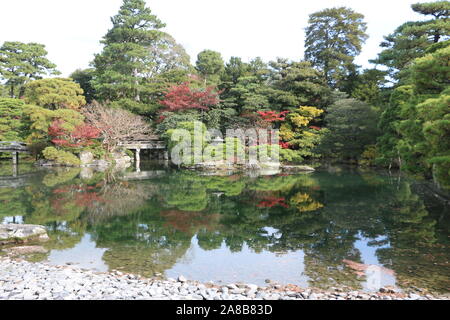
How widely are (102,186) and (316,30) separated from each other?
19720 mm

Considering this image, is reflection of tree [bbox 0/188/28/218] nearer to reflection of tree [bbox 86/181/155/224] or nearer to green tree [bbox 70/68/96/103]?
reflection of tree [bbox 86/181/155/224]

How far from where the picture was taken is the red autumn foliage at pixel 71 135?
60.1 ft

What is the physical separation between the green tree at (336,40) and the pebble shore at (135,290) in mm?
21885

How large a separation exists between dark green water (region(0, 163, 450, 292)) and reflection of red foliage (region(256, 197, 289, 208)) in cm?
3

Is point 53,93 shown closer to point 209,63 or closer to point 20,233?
point 209,63

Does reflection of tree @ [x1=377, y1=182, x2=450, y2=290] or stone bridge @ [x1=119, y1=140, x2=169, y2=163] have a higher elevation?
stone bridge @ [x1=119, y1=140, x2=169, y2=163]

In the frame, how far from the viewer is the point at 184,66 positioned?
26391 millimetres

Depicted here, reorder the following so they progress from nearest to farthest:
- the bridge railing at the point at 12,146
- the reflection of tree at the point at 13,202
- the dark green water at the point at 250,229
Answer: the dark green water at the point at 250,229
the reflection of tree at the point at 13,202
the bridge railing at the point at 12,146

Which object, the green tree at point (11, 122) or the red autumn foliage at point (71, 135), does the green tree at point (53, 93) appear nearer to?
the green tree at point (11, 122)

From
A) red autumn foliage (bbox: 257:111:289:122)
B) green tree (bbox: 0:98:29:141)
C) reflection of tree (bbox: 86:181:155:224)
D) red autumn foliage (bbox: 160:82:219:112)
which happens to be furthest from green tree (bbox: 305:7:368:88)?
green tree (bbox: 0:98:29:141)

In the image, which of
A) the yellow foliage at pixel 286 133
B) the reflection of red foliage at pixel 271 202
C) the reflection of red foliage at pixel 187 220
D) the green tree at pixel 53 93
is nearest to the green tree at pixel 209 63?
the yellow foliage at pixel 286 133

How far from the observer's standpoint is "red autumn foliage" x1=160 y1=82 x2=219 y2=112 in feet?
68.0

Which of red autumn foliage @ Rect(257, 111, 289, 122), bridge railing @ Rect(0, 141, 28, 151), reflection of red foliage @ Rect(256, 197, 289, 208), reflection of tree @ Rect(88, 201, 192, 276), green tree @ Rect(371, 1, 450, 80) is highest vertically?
green tree @ Rect(371, 1, 450, 80)

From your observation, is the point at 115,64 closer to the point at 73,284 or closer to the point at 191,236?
the point at 191,236
